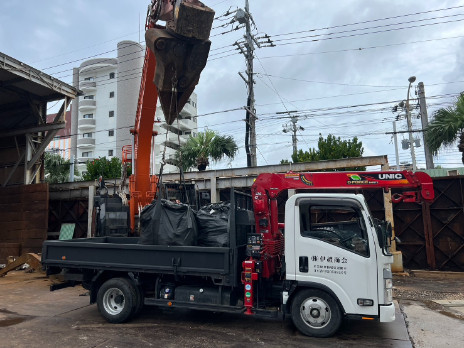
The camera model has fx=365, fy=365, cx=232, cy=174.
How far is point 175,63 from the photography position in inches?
289

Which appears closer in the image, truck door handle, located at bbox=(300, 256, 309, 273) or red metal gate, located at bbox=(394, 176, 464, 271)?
truck door handle, located at bbox=(300, 256, 309, 273)

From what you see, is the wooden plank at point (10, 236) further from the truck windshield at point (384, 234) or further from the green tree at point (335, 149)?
the green tree at point (335, 149)

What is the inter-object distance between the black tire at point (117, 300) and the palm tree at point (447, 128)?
13553 mm

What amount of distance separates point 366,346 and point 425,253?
887cm

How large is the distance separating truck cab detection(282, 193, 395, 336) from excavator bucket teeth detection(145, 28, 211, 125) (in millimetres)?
3428

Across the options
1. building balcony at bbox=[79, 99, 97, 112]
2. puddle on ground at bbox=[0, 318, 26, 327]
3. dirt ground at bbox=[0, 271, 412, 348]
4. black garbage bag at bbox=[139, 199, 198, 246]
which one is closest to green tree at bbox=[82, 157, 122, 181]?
dirt ground at bbox=[0, 271, 412, 348]

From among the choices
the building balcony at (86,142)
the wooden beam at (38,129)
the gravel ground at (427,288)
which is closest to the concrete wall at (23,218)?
the wooden beam at (38,129)

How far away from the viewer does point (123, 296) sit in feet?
22.9

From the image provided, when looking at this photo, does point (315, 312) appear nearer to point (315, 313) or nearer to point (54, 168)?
point (315, 313)

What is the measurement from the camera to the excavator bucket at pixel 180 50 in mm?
6699

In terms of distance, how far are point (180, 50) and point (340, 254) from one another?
15.9 ft

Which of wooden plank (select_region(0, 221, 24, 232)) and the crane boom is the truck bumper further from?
wooden plank (select_region(0, 221, 24, 232))

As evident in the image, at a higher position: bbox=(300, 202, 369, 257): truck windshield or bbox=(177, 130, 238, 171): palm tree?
bbox=(177, 130, 238, 171): palm tree

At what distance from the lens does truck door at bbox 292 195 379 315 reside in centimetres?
579
